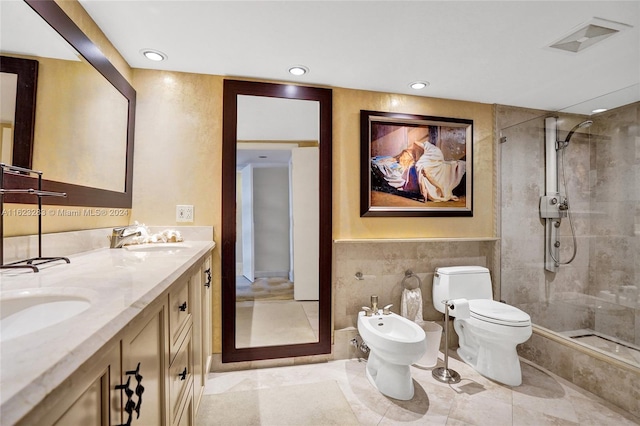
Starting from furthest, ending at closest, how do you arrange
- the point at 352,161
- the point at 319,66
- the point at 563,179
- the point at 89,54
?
the point at 563,179, the point at 352,161, the point at 319,66, the point at 89,54

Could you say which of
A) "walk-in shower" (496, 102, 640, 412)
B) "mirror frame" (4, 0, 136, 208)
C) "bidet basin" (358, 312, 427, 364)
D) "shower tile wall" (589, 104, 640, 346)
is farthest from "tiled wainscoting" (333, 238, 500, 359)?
"mirror frame" (4, 0, 136, 208)

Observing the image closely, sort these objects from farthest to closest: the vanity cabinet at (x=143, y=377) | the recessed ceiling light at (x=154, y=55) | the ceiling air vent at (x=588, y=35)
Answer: the recessed ceiling light at (x=154, y=55)
the ceiling air vent at (x=588, y=35)
the vanity cabinet at (x=143, y=377)

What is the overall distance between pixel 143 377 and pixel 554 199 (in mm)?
3225

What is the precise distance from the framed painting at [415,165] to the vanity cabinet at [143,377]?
1590mm

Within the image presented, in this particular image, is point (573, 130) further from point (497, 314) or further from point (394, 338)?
point (394, 338)

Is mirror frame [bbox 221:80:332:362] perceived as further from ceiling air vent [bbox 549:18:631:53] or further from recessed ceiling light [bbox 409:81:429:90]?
ceiling air vent [bbox 549:18:631:53]

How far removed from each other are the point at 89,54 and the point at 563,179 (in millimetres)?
3538

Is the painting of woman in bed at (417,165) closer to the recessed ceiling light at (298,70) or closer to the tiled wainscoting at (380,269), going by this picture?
the tiled wainscoting at (380,269)

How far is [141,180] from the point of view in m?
2.13

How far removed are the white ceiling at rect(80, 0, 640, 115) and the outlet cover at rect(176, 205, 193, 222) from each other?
3.20 feet

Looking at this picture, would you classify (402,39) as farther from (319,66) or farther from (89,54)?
(89,54)

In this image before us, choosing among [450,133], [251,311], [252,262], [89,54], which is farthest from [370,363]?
[89,54]

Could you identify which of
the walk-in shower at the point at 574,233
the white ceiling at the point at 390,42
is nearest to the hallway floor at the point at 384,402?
the walk-in shower at the point at 574,233

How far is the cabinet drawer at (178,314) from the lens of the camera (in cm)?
106
